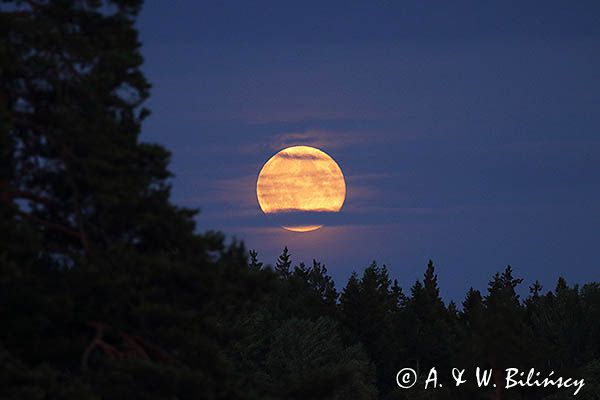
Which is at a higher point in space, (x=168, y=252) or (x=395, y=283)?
(x=395, y=283)

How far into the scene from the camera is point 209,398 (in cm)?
2325

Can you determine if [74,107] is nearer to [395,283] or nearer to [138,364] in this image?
A: [138,364]

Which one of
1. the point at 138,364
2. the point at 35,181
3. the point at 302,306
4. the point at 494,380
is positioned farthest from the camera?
the point at 302,306

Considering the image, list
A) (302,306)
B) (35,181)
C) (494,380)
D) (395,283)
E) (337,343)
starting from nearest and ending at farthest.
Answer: (35,181) < (494,380) < (337,343) < (302,306) < (395,283)

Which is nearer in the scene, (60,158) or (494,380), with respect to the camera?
(60,158)

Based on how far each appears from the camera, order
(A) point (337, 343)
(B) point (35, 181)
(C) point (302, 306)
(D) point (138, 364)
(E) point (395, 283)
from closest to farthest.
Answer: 1. (D) point (138, 364)
2. (B) point (35, 181)
3. (A) point (337, 343)
4. (C) point (302, 306)
5. (E) point (395, 283)

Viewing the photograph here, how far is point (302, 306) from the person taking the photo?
102 metres

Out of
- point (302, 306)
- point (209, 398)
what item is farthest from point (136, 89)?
point (302, 306)

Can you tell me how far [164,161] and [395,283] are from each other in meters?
135

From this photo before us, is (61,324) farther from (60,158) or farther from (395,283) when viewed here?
(395,283)

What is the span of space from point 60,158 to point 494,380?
1282 inches

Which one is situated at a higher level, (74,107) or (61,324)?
(74,107)

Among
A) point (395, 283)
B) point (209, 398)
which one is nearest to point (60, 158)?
point (209, 398)

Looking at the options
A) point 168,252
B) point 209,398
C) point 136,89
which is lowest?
point 209,398
